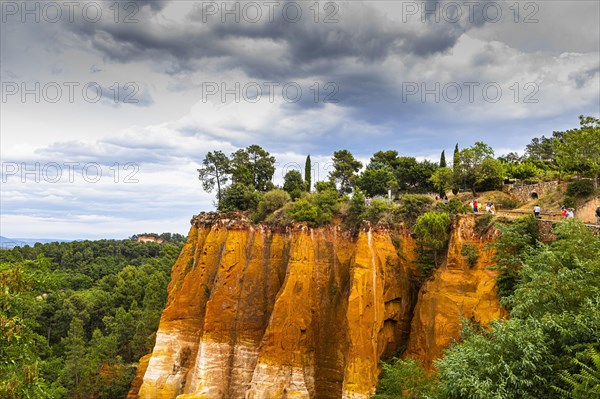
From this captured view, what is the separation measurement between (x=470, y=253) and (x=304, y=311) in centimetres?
1049

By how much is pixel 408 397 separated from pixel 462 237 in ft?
30.0

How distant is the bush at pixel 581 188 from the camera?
28219mm

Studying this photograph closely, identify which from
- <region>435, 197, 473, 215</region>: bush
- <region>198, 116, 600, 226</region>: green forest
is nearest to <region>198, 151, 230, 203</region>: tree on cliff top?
<region>198, 116, 600, 226</region>: green forest

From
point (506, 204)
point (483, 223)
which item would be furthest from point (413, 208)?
point (506, 204)

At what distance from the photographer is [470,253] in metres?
21.9

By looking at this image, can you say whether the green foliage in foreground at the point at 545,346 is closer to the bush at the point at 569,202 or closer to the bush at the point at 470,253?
the bush at the point at 470,253

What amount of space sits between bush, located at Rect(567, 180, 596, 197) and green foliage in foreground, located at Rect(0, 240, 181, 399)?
106 feet

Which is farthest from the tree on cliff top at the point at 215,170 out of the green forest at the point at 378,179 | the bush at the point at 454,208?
the bush at the point at 454,208

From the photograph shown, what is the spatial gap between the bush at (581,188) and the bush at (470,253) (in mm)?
12521

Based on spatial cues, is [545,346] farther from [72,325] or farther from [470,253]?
[72,325]

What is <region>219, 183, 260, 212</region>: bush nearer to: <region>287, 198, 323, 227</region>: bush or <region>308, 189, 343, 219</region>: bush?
<region>308, 189, 343, 219</region>: bush

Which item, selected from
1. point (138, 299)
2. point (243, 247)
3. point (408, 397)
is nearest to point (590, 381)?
point (408, 397)

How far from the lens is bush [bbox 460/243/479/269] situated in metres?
21.8

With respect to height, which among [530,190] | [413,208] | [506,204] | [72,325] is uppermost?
[530,190]
